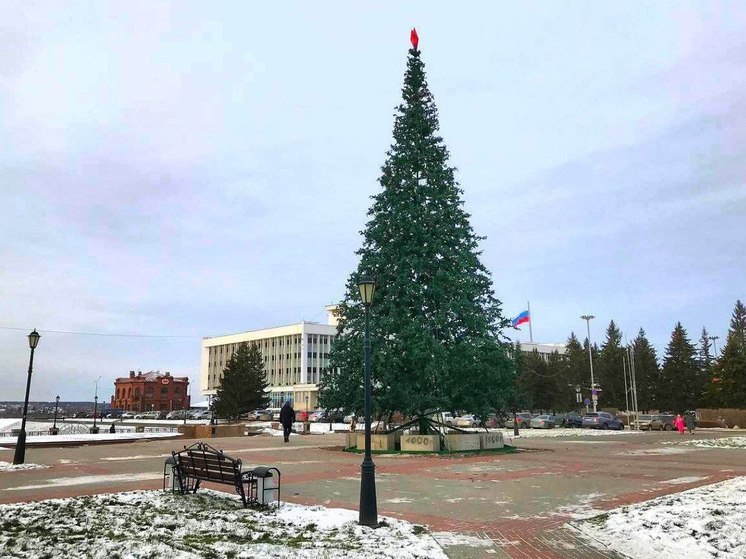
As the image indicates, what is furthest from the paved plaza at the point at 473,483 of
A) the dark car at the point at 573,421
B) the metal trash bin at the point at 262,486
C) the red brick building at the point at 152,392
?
→ the red brick building at the point at 152,392

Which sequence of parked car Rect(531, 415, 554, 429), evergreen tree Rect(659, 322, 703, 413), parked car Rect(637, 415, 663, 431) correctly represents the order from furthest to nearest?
evergreen tree Rect(659, 322, 703, 413) < parked car Rect(531, 415, 554, 429) < parked car Rect(637, 415, 663, 431)

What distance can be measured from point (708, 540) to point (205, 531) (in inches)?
274

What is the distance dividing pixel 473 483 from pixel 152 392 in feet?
461

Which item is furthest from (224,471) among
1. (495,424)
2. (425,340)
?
(495,424)

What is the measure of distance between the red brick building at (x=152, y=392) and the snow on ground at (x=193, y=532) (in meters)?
135

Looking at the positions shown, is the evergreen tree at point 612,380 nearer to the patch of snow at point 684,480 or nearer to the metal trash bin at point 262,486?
the patch of snow at point 684,480

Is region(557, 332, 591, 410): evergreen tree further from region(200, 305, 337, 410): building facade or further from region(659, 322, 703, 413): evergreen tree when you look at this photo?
region(200, 305, 337, 410): building facade

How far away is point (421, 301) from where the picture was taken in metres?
25.6

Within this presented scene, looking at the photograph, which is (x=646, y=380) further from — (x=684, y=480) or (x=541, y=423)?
(x=684, y=480)

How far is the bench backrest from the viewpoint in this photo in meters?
10.6

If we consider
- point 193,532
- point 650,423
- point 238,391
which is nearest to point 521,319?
point 650,423

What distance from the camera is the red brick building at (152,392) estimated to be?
141 metres

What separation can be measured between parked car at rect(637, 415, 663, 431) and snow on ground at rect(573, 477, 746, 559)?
148ft

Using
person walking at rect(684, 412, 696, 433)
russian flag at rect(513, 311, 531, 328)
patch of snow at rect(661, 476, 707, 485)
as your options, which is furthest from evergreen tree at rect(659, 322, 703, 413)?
patch of snow at rect(661, 476, 707, 485)
